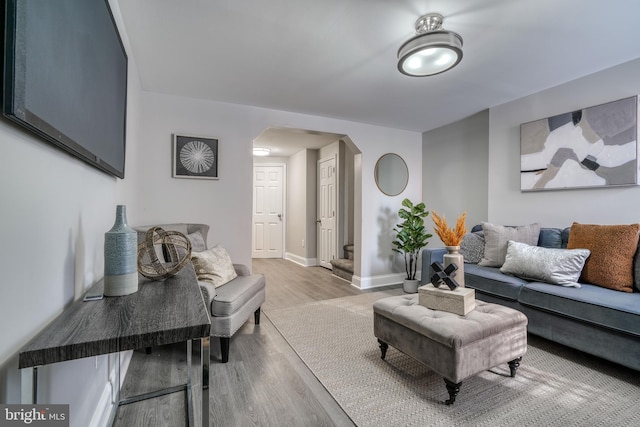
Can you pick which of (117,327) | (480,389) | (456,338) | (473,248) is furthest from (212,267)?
(473,248)

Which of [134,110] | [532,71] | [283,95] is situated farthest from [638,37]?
[134,110]

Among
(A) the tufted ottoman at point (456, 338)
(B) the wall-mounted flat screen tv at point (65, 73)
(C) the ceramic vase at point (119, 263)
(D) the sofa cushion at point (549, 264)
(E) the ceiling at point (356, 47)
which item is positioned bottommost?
(A) the tufted ottoman at point (456, 338)

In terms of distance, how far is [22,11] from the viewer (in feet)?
1.96

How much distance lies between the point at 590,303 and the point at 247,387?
2.30 m

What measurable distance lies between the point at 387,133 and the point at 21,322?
4231mm

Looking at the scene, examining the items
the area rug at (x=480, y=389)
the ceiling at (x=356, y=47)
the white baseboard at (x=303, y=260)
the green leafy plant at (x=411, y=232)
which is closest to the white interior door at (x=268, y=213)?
the white baseboard at (x=303, y=260)

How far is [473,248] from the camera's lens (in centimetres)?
307

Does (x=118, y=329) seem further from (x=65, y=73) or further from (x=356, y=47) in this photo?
(x=356, y=47)

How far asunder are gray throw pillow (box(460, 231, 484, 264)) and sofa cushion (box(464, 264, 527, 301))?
0.19m

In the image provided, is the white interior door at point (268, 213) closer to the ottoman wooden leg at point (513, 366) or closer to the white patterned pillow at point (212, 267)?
the white patterned pillow at point (212, 267)

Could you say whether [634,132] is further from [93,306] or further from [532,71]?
[93,306]

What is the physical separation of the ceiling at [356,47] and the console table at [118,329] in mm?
1696

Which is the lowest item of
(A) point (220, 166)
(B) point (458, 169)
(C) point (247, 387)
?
(C) point (247, 387)

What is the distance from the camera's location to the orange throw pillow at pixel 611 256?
6.79 feet
